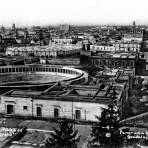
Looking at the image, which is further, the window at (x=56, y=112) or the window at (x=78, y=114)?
the window at (x=56, y=112)

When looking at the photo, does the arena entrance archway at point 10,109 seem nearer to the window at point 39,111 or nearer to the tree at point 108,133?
the window at point 39,111

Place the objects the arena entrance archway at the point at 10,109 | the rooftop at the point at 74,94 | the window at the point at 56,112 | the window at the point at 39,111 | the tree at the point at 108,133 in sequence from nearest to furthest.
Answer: the tree at the point at 108,133 → the rooftop at the point at 74,94 → the window at the point at 56,112 → the window at the point at 39,111 → the arena entrance archway at the point at 10,109

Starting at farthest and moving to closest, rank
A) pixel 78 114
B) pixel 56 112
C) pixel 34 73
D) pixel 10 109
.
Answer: pixel 34 73
pixel 10 109
pixel 56 112
pixel 78 114

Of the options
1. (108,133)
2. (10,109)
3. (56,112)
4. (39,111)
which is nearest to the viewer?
(108,133)

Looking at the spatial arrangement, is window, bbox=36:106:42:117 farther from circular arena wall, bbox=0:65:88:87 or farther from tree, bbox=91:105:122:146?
circular arena wall, bbox=0:65:88:87

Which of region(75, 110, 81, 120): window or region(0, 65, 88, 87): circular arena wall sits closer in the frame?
region(75, 110, 81, 120): window

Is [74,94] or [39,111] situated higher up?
[74,94]

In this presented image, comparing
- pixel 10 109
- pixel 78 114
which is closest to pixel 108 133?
pixel 78 114

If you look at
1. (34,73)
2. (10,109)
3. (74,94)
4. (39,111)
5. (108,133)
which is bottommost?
(10,109)

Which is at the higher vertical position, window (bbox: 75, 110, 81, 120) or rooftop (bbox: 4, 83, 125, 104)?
rooftop (bbox: 4, 83, 125, 104)

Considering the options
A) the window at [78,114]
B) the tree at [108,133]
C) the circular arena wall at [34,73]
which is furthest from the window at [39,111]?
the circular arena wall at [34,73]

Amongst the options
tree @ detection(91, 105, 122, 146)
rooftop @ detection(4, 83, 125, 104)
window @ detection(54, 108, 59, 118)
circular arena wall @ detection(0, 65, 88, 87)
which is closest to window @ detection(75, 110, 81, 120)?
rooftop @ detection(4, 83, 125, 104)

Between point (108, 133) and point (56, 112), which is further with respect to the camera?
point (56, 112)

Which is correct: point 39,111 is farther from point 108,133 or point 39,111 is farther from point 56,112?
point 108,133
